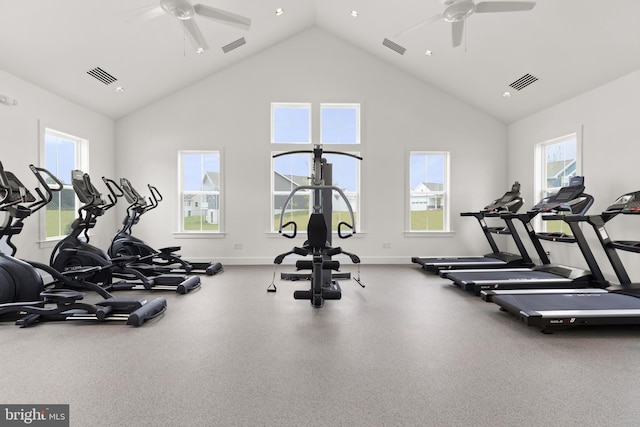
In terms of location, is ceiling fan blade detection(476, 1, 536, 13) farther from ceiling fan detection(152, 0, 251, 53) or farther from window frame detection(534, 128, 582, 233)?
window frame detection(534, 128, 582, 233)

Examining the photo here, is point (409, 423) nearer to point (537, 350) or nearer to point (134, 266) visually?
point (537, 350)

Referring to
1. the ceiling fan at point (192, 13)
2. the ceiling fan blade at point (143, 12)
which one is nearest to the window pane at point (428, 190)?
the ceiling fan at point (192, 13)

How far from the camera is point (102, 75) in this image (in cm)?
558

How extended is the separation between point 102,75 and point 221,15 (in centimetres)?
288

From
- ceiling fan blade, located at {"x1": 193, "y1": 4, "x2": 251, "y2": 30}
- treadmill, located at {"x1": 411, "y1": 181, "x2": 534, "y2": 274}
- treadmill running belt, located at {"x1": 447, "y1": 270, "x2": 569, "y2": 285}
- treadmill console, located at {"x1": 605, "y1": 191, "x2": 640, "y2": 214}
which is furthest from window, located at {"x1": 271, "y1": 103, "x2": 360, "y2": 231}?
treadmill console, located at {"x1": 605, "y1": 191, "x2": 640, "y2": 214}

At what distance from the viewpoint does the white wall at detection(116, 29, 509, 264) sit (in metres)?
7.18

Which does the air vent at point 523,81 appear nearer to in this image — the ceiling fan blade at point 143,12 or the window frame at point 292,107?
the window frame at point 292,107

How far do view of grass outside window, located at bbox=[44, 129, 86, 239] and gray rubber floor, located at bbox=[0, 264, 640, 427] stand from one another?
2637 millimetres

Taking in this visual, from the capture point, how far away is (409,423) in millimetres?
1851

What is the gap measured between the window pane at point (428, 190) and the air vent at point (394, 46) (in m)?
2.09

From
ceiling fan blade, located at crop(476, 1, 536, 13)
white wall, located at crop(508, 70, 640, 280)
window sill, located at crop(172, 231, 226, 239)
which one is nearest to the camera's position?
ceiling fan blade, located at crop(476, 1, 536, 13)

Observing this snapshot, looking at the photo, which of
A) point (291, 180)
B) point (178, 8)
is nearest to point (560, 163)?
point (291, 180)

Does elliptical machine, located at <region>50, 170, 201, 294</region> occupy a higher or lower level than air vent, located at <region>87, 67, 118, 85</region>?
lower

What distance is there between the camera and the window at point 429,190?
24.5 ft
